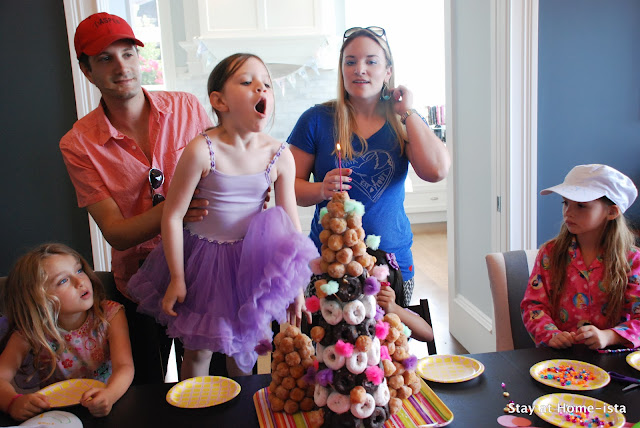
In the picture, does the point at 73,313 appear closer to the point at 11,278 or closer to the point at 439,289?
the point at 11,278

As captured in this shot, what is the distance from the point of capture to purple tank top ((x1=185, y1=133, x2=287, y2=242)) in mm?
1366

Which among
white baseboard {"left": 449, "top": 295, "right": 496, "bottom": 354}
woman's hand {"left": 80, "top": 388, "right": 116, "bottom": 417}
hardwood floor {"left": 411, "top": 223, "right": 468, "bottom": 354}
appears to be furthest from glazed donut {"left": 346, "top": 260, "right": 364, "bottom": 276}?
Answer: hardwood floor {"left": 411, "top": 223, "right": 468, "bottom": 354}

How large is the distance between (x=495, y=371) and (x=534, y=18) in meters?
1.87

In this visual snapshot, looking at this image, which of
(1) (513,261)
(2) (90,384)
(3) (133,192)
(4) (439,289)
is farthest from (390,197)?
(4) (439,289)

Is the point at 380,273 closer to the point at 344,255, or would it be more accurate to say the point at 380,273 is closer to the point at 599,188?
the point at 344,255

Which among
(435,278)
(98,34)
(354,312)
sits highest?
(98,34)

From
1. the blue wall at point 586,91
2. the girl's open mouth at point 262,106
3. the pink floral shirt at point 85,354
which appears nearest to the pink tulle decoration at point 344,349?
the girl's open mouth at point 262,106

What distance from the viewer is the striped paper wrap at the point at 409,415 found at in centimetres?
104

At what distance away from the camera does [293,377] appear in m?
1.09

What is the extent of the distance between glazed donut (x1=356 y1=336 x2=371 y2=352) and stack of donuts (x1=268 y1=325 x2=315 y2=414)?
6.8 inches

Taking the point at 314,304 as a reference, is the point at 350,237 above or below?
above

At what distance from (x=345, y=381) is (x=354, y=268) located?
0.65 feet

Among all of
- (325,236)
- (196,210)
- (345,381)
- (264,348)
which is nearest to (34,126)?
(196,210)

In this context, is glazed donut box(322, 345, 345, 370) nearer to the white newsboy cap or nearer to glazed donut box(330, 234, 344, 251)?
glazed donut box(330, 234, 344, 251)
